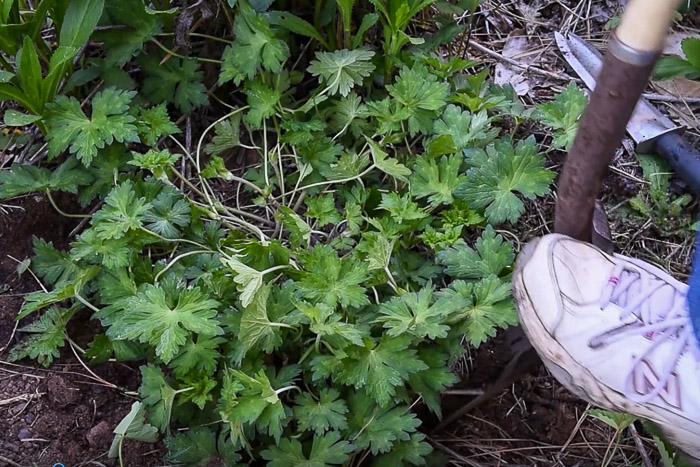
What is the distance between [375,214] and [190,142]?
0.54 metres

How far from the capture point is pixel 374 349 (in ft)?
4.52

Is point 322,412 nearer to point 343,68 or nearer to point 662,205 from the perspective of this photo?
point 343,68

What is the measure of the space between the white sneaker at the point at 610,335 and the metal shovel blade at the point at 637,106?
0.64 metres

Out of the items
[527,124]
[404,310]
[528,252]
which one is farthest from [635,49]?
[527,124]

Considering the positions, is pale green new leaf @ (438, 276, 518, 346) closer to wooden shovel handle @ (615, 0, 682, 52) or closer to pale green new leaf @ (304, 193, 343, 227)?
pale green new leaf @ (304, 193, 343, 227)

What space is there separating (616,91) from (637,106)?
2.97ft

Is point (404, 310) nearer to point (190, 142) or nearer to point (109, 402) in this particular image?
point (109, 402)

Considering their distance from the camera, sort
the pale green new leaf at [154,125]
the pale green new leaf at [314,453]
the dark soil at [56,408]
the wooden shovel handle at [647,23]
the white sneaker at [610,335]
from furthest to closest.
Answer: the pale green new leaf at [154,125], the dark soil at [56,408], the pale green new leaf at [314,453], the white sneaker at [610,335], the wooden shovel handle at [647,23]

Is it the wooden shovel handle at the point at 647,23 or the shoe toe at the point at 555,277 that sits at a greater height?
the wooden shovel handle at the point at 647,23

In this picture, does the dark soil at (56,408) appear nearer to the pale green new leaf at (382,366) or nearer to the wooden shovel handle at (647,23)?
the pale green new leaf at (382,366)

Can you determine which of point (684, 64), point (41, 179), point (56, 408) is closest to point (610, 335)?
point (684, 64)

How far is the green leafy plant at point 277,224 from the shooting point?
4.51 ft

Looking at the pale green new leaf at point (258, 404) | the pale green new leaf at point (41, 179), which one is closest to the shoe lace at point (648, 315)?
the pale green new leaf at point (258, 404)

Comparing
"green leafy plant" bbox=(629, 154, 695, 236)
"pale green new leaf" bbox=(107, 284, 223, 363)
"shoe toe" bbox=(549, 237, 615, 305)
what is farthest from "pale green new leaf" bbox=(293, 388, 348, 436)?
"green leafy plant" bbox=(629, 154, 695, 236)
